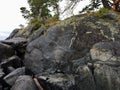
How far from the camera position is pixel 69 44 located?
49.7ft

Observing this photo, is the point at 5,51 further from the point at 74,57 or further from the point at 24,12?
the point at 24,12

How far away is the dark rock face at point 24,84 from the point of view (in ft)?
48.5

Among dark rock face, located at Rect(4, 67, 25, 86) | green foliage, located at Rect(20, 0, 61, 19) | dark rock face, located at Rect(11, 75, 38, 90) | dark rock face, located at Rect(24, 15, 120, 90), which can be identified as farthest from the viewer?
green foliage, located at Rect(20, 0, 61, 19)

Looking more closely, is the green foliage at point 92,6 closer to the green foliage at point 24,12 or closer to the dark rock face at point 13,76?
the dark rock face at point 13,76

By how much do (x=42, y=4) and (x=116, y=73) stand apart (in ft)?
92.1

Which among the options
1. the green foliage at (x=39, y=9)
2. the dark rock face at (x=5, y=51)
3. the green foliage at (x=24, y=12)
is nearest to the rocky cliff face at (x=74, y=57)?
the dark rock face at (x=5, y=51)

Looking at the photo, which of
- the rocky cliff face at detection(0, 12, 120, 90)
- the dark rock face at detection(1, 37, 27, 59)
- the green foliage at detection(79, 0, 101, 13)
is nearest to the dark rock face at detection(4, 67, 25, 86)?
the rocky cliff face at detection(0, 12, 120, 90)

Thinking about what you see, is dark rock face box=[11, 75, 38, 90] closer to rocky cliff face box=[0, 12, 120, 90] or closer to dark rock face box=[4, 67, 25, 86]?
rocky cliff face box=[0, 12, 120, 90]

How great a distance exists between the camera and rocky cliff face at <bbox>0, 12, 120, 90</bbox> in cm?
1333

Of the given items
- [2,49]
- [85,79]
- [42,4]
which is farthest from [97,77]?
[42,4]

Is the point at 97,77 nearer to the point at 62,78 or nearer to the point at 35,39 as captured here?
the point at 62,78

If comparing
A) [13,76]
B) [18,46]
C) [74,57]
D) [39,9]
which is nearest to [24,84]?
[13,76]

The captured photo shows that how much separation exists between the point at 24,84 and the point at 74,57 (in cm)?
315

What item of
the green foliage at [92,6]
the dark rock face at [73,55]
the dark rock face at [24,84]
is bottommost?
the dark rock face at [24,84]
